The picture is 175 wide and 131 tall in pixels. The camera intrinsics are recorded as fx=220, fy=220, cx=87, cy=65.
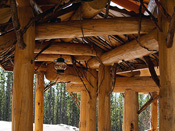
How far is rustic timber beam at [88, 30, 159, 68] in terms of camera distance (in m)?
2.24

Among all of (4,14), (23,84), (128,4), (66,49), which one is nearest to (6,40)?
(4,14)

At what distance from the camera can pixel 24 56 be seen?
6.55 feet

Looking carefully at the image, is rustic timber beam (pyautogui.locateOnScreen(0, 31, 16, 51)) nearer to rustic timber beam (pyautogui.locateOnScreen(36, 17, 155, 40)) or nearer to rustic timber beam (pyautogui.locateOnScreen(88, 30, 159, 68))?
rustic timber beam (pyautogui.locateOnScreen(36, 17, 155, 40))

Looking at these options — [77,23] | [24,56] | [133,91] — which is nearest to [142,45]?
[77,23]

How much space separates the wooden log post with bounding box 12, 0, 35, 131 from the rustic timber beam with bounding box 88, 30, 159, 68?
1158 millimetres

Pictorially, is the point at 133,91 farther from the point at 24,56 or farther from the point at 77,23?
the point at 24,56

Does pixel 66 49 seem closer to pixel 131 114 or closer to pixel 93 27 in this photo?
pixel 93 27

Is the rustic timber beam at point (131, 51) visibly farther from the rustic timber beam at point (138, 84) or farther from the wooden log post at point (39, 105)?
the wooden log post at point (39, 105)

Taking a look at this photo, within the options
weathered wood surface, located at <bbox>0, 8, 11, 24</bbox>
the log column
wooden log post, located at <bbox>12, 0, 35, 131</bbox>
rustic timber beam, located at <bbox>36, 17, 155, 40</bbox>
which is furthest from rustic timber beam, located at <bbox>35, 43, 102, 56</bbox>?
the log column

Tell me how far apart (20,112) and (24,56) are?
0.50 meters

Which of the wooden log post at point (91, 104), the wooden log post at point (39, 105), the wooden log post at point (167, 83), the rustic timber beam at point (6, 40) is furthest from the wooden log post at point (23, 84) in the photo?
the wooden log post at point (39, 105)

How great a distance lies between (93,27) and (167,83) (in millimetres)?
992

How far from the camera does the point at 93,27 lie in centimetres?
231

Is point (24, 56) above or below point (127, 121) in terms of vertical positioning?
above
